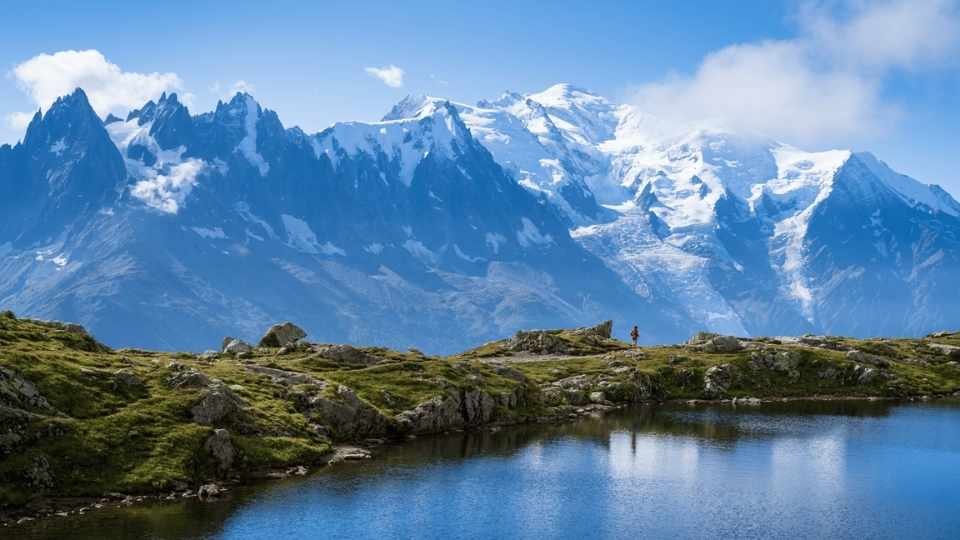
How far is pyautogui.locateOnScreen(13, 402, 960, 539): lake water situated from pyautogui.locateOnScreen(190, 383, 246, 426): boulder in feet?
41.6

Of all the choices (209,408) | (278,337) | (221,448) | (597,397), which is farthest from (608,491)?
(278,337)

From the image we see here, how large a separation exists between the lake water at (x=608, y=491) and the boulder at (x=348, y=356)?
93.6 feet

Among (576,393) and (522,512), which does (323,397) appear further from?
(576,393)

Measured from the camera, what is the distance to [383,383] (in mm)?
158375

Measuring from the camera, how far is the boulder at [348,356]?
6668 inches

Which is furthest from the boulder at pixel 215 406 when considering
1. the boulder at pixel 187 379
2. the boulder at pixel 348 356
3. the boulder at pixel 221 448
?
the boulder at pixel 348 356

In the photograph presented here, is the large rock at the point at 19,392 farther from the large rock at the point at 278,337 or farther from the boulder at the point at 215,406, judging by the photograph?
the large rock at the point at 278,337

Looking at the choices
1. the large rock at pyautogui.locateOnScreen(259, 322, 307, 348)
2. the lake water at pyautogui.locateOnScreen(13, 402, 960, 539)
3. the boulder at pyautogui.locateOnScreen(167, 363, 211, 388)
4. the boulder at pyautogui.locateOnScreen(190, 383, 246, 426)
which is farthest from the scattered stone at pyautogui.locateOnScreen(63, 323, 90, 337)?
the lake water at pyautogui.locateOnScreen(13, 402, 960, 539)

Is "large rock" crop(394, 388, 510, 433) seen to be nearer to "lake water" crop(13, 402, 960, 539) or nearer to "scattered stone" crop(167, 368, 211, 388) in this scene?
"lake water" crop(13, 402, 960, 539)

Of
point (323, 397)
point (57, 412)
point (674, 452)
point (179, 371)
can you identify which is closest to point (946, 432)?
point (674, 452)

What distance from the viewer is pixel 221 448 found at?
11438cm

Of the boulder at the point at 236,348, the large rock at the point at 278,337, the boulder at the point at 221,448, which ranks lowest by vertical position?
the boulder at the point at 221,448

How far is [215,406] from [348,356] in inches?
2017

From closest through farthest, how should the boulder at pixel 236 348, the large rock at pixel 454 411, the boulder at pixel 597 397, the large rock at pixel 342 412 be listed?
the large rock at pixel 342 412 → the large rock at pixel 454 411 → the boulder at pixel 236 348 → the boulder at pixel 597 397
